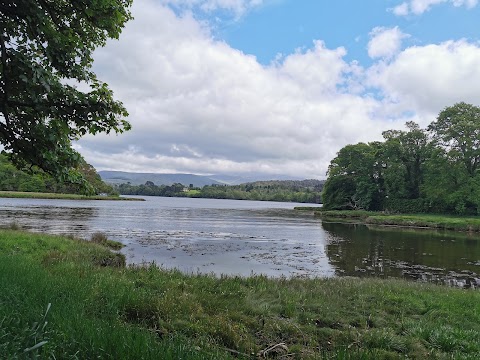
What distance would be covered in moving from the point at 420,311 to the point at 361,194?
82118mm

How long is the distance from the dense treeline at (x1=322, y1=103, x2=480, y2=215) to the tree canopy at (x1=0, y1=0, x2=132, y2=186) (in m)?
70.6

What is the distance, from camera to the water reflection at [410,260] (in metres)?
21.8

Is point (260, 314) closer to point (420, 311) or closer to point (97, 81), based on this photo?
point (420, 311)

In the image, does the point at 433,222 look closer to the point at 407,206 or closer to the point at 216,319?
the point at 407,206

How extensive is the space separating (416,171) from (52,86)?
88482 millimetres

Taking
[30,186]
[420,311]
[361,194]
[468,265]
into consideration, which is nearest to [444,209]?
[361,194]

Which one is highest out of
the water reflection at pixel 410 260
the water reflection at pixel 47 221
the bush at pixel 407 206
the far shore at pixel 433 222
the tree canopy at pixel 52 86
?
the tree canopy at pixel 52 86

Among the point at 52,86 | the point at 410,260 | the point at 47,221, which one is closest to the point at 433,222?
the point at 410,260

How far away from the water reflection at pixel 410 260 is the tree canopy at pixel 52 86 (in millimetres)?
17501

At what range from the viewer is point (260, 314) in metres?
9.33

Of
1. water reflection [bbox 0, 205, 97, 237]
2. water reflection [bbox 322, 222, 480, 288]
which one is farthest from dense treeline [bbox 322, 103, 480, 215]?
water reflection [bbox 0, 205, 97, 237]

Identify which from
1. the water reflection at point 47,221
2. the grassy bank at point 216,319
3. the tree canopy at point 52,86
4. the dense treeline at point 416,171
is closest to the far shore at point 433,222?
the dense treeline at point 416,171

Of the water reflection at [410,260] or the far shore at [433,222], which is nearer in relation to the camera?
the water reflection at [410,260]

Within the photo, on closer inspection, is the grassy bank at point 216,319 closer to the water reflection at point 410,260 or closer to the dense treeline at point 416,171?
the water reflection at point 410,260
